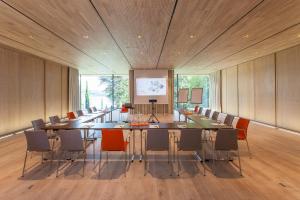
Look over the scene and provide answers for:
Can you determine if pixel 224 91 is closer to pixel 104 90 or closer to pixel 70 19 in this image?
pixel 104 90

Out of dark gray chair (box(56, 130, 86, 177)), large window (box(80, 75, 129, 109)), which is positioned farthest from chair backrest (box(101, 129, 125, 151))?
large window (box(80, 75, 129, 109))

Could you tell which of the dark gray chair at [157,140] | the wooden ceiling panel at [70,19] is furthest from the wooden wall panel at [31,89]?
the dark gray chair at [157,140]

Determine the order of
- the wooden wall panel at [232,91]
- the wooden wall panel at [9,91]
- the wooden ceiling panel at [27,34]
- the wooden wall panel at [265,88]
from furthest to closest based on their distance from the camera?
1. the wooden wall panel at [232,91]
2. the wooden wall panel at [265,88]
3. the wooden wall panel at [9,91]
4. the wooden ceiling panel at [27,34]

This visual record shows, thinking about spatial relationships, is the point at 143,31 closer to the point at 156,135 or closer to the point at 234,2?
the point at 234,2

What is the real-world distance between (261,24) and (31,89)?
8912mm

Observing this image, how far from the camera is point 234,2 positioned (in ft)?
12.5

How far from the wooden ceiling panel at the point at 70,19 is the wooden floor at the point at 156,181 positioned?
3.22 metres

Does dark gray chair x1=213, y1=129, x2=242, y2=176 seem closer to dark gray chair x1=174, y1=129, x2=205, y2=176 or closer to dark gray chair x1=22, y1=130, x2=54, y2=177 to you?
dark gray chair x1=174, y1=129, x2=205, y2=176

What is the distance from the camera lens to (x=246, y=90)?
37.0ft

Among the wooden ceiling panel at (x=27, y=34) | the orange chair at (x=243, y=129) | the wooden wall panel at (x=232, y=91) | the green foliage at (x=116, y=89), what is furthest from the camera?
the green foliage at (x=116, y=89)

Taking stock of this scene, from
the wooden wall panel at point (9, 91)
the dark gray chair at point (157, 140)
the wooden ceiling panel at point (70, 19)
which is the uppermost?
the wooden ceiling panel at point (70, 19)

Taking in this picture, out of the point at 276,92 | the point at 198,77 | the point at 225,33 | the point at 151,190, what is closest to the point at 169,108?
the point at 198,77

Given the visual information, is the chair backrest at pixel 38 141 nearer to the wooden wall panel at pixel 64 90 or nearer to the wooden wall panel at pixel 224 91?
the wooden wall panel at pixel 64 90

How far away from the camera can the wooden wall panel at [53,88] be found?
1023cm
